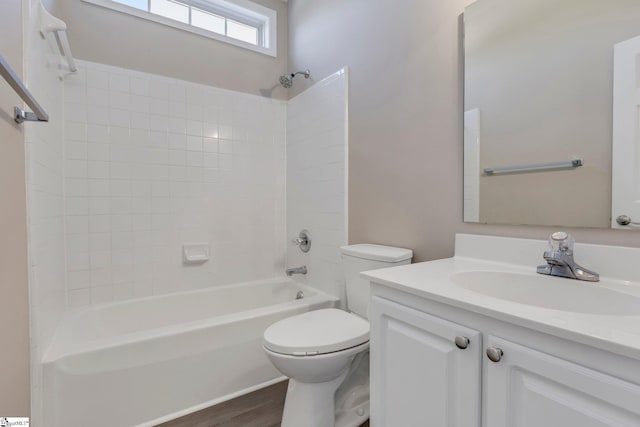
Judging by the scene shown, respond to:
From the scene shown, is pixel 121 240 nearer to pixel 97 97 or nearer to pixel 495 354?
pixel 97 97

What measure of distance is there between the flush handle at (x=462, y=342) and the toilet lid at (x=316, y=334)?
59cm

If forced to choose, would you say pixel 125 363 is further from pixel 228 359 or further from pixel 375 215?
pixel 375 215

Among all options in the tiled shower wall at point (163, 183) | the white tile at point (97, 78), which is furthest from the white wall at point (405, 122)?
the white tile at point (97, 78)

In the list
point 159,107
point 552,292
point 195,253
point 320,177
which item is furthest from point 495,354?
point 159,107

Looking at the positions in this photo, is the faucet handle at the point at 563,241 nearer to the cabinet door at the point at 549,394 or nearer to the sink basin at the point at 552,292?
the sink basin at the point at 552,292

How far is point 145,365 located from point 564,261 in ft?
5.82

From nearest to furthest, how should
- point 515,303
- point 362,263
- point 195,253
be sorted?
point 515,303 < point 362,263 < point 195,253

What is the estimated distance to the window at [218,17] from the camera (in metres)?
2.09

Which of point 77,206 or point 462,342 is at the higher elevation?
point 77,206

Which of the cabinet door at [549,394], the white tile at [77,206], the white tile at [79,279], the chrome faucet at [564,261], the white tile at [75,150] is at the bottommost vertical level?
the white tile at [79,279]

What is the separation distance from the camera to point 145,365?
145cm

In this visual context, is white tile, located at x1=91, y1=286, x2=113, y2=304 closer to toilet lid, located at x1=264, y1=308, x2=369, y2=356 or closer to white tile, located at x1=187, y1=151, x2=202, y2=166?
white tile, located at x1=187, y1=151, x2=202, y2=166

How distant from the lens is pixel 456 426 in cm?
79

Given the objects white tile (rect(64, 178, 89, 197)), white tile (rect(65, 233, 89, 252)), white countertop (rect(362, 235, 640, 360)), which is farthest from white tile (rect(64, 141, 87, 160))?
white countertop (rect(362, 235, 640, 360))
